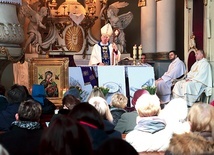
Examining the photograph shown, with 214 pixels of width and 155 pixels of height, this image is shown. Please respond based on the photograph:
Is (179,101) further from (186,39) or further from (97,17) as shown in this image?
(97,17)

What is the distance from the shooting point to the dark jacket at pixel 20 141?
3928 mm

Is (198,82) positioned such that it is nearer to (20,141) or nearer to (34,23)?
(34,23)

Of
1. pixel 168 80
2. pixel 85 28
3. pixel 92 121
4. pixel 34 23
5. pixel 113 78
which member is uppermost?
pixel 34 23

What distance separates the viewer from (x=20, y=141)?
13.1 feet

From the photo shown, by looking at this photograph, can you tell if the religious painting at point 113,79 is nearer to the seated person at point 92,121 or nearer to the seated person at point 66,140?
the seated person at point 92,121

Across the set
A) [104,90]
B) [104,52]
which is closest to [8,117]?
[104,90]

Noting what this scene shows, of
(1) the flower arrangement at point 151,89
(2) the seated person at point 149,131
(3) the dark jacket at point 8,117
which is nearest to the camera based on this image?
(2) the seated person at point 149,131

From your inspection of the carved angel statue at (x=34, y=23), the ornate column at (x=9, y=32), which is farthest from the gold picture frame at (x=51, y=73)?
the carved angel statue at (x=34, y=23)

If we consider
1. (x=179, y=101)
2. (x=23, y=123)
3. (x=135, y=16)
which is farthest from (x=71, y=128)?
(x=135, y=16)

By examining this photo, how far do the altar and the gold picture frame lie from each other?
0.51 meters

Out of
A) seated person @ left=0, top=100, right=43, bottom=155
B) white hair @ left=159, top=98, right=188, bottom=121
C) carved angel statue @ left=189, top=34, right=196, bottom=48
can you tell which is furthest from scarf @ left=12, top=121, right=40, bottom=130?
carved angel statue @ left=189, top=34, right=196, bottom=48

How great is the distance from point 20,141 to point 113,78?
661cm

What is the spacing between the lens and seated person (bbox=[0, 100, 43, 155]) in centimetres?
394

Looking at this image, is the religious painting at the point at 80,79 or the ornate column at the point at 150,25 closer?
the religious painting at the point at 80,79
